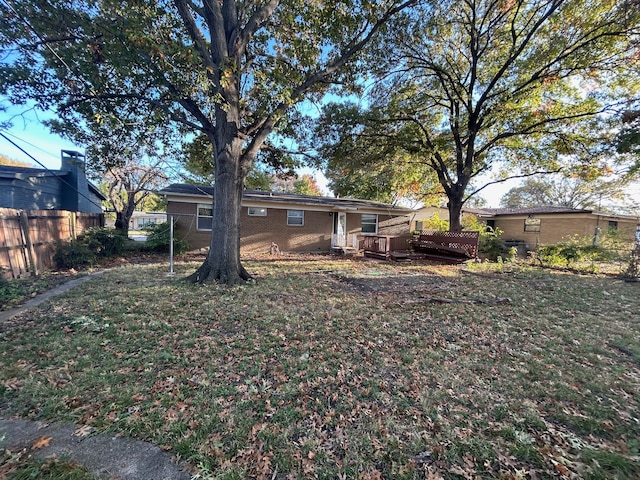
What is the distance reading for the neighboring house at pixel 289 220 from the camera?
13.1 m

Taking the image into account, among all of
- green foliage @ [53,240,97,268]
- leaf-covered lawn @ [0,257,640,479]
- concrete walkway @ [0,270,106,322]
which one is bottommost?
leaf-covered lawn @ [0,257,640,479]

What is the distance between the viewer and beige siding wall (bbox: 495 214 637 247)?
19.2 metres

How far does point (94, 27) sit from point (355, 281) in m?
8.67

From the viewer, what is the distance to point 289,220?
50.7 ft

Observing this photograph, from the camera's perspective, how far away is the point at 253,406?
2.69m

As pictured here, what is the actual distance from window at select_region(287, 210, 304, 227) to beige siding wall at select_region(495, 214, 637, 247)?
1744 centimetres

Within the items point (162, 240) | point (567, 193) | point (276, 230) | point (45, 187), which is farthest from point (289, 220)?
point (567, 193)

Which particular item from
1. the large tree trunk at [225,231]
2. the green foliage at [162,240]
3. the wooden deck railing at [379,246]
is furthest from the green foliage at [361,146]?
the green foliage at [162,240]

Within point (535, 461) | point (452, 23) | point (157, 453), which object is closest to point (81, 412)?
point (157, 453)

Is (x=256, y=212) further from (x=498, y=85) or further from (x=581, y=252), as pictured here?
(x=581, y=252)

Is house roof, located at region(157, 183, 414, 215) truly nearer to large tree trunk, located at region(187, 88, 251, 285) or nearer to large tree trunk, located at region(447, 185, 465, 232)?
large tree trunk, located at region(447, 185, 465, 232)

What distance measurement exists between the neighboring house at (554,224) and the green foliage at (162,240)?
918 inches

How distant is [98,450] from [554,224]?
2741 cm

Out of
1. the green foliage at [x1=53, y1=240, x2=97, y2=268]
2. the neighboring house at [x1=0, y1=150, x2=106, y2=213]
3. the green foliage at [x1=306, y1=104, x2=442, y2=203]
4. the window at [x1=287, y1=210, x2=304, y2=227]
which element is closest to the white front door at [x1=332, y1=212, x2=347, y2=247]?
the window at [x1=287, y1=210, x2=304, y2=227]
